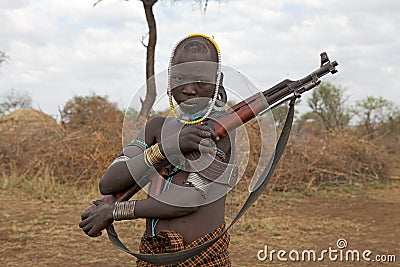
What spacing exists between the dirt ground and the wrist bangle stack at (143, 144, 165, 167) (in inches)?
123

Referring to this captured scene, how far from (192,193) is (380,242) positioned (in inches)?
169

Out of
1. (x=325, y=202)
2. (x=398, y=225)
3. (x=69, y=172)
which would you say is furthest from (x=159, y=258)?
(x=69, y=172)

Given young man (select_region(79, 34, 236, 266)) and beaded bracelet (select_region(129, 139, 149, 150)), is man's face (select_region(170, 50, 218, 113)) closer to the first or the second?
young man (select_region(79, 34, 236, 266))

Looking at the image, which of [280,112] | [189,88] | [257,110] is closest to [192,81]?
[189,88]

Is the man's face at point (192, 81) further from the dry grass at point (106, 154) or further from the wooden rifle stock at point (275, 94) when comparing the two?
the dry grass at point (106, 154)

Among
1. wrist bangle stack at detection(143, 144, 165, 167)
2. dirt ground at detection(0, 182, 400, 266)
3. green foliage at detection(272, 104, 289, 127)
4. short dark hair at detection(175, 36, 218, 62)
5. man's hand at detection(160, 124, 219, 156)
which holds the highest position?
green foliage at detection(272, 104, 289, 127)

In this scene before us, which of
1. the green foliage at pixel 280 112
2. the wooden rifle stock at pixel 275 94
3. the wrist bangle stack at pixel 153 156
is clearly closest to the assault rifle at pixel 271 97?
the wooden rifle stock at pixel 275 94

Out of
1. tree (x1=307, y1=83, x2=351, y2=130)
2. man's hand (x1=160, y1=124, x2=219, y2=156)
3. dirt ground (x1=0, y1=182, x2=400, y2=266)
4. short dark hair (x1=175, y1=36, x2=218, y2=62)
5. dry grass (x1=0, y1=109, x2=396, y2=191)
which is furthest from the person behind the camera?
tree (x1=307, y1=83, x2=351, y2=130)

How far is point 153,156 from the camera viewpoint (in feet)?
5.55

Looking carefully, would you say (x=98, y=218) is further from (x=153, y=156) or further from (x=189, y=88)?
(x=189, y=88)

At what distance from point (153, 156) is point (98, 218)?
0.91 ft

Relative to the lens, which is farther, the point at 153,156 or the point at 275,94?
the point at 275,94

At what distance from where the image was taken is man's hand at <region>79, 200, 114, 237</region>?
Result: 5.64 ft

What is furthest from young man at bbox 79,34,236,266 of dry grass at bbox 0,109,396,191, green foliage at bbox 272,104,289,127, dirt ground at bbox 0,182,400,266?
Answer: dry grass at bbox 0,109,396,191
